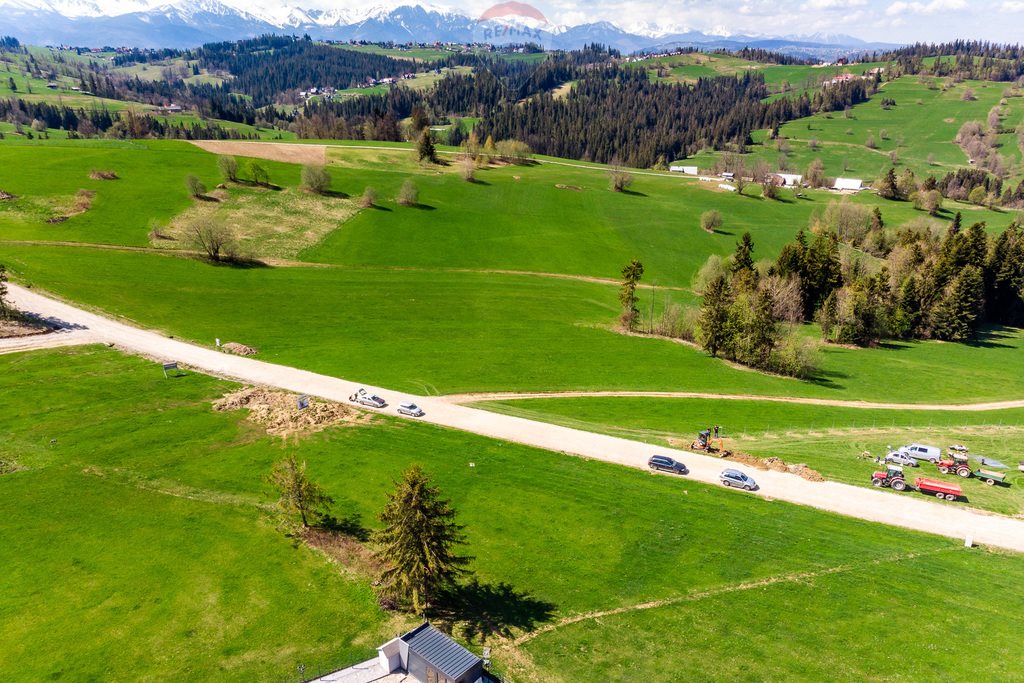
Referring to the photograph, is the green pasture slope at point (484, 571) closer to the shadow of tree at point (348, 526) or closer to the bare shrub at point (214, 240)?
the shadow of tree at point (348, 526)

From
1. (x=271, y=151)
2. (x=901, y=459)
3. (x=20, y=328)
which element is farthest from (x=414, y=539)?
(x=271, y=151)

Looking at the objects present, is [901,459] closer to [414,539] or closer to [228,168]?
[414,539]

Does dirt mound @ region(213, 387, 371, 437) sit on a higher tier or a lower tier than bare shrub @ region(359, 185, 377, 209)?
lower

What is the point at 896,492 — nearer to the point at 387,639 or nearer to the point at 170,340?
the point at 387,639

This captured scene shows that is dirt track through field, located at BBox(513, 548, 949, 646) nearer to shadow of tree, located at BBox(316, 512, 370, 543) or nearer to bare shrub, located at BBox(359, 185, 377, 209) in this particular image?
shadow of tree, located at BBox(316, 512, 370, 543)

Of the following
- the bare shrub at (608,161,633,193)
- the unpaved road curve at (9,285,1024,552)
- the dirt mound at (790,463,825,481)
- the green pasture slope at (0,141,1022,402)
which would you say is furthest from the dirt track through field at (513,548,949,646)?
the bare shrub at (608,161,633,193)

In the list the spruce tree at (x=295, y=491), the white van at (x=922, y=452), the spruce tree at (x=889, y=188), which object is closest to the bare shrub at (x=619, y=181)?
the spruce tree at (x=889, y=188)
